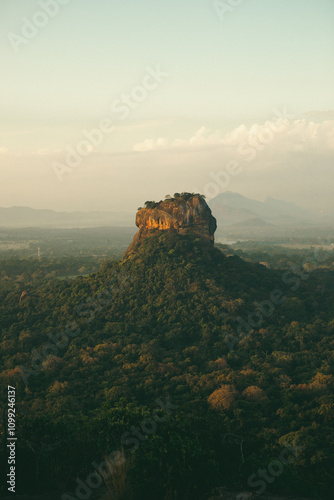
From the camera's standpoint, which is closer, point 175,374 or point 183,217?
point 175,374

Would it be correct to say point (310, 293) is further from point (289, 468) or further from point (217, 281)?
point (289, 468)

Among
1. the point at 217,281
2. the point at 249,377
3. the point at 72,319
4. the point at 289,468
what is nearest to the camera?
the point at 289,468

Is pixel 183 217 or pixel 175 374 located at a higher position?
pixel 183 217

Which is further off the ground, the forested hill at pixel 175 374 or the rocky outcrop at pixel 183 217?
the rocky outcrop at pixel 183 217

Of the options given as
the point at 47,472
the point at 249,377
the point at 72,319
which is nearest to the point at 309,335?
the point at 249,377
